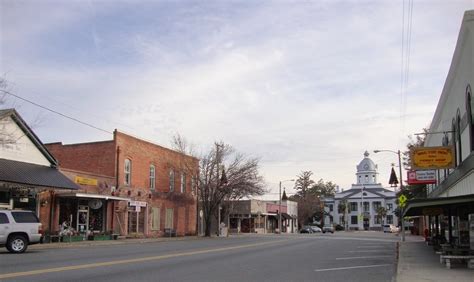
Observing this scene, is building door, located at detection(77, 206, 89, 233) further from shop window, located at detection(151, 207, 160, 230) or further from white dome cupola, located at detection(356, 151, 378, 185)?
white dome cupola, located at detection(356, 151, 378, 185)

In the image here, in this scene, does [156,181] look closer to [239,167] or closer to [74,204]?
[239,167]

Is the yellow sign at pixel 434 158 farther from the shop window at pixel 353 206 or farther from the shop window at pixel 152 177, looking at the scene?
the shop window at pixel 353 206

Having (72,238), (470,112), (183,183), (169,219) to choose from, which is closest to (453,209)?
(470,112)

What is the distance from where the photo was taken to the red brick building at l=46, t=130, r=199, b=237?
1499 inches

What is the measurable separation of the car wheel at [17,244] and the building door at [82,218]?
14311 millimetres

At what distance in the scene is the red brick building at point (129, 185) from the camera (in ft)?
125

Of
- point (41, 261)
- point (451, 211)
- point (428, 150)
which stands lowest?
point (41, 261)

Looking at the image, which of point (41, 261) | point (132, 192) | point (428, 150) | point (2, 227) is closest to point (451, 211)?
point (428, 150)

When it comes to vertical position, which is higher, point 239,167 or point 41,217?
point 239,167

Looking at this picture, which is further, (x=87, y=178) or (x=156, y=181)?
(x=156, y=181)

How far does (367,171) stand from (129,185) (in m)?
111

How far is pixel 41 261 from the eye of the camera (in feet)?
58.2

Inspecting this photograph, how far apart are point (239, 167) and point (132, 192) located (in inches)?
456

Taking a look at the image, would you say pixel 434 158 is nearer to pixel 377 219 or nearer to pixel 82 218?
pixel 82 218
